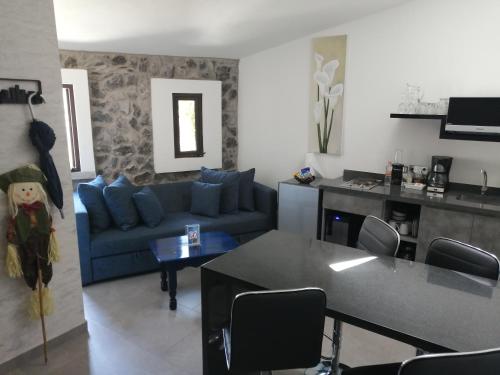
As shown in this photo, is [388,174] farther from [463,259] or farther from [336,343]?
[336,343]

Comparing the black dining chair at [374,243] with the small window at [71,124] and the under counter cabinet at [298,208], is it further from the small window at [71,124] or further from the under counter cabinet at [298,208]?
the small window at [71,124]

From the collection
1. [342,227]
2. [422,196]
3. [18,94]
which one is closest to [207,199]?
[342,227]

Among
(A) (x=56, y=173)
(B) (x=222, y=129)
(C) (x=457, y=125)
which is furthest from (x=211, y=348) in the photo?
(B) (x=222, y=129)

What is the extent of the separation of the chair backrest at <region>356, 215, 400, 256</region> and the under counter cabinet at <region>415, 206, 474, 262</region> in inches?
43.4

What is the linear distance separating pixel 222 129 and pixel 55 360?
328 centimetres

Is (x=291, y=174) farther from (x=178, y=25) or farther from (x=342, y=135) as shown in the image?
(x=178, y=25)

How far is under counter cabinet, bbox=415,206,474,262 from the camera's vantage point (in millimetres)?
3084

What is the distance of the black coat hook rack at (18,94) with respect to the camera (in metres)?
2.13

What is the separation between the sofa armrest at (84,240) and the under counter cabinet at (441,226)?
2926 mm

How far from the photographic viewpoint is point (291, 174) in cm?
472

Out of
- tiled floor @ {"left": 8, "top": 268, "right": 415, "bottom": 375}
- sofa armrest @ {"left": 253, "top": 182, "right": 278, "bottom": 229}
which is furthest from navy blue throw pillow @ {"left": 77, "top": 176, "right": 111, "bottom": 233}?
sofa armrest @ {"left": 253, "top": 182, "right": 278, "bottom": 229}

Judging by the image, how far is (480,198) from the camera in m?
3.35

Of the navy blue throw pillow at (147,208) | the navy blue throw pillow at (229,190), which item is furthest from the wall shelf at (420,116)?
the navy blue throw pillow at (147,208)

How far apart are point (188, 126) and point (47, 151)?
2.49 meters
